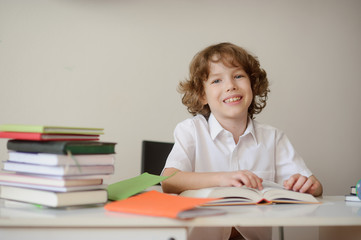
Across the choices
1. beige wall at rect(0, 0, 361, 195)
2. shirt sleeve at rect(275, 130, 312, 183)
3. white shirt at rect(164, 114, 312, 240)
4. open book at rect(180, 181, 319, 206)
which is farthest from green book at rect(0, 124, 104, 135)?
beige wall at rect(0, 0, 361, 195)

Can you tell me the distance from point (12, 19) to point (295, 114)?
2.03 metres

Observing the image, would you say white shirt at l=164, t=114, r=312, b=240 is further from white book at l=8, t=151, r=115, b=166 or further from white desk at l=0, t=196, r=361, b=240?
white desk at l=0, t=196, r=361, b=240

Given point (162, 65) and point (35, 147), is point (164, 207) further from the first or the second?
point (162, 65)

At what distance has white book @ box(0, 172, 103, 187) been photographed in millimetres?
790

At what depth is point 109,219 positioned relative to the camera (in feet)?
2.26

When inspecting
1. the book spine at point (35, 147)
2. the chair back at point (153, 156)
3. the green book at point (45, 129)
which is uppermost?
the green book at point (45, 129)

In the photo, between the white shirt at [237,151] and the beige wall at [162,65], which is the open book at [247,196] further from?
the beige wall at [162,65]

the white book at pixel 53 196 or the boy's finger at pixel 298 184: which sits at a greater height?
the white book at pixel 53 196

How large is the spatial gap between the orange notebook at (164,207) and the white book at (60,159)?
0.34 ft

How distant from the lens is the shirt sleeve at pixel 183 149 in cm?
144

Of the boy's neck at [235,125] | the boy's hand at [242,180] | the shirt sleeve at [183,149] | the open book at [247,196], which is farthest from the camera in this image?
the boy's neck at [235,125]

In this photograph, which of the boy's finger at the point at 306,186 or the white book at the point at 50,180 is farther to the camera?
the boy's finger at the point at 306,186

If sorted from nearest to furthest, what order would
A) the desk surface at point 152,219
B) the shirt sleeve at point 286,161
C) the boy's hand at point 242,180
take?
the desk surface at point 152,219
the boy's hand at point 242,180
the shirt sleeve at point 286,161

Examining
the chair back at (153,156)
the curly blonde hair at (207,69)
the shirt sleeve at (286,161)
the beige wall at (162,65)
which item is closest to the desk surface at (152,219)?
the shirt sleeve at (286,161)
